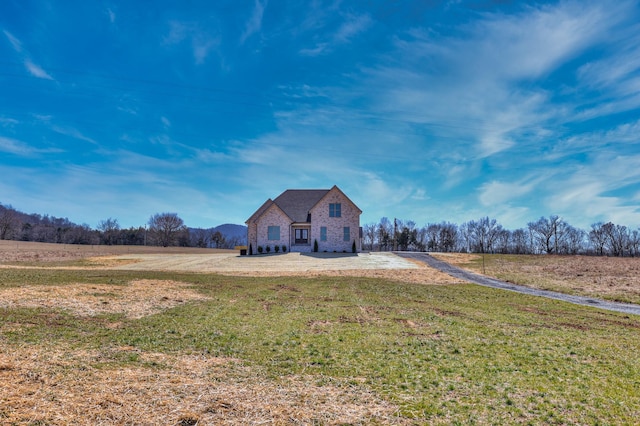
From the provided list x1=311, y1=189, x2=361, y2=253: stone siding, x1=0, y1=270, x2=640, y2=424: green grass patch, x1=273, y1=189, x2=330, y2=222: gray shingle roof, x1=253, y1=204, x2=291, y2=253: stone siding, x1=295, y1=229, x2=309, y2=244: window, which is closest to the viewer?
x1=0, y1=270, x2=640, y2=424: green grass patch

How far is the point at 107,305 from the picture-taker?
421 inches

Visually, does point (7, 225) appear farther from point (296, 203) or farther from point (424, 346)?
point (424, 346)

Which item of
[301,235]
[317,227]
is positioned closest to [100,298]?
[317,227]

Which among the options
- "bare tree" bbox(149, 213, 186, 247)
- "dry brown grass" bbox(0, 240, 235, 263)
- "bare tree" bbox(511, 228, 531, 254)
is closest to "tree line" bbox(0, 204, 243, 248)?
"bare tree" bbox(149, 213, 186, 247)

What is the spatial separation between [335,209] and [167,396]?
40.0 metres

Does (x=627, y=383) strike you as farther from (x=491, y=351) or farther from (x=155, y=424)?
(x=155, y=424)

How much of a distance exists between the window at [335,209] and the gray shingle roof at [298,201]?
3.30 meters

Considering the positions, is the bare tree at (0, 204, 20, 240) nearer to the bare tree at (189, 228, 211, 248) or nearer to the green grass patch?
the bare tree at (189, 228, 211, 248)

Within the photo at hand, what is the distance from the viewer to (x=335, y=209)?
44.2 meters

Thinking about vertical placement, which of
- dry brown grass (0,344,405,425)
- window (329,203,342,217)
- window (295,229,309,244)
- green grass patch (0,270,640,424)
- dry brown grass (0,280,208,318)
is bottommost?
green grass patch (0,270,640,424)

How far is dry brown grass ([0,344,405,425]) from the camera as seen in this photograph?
12.9 ft

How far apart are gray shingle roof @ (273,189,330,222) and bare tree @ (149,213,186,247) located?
4442 centimetres

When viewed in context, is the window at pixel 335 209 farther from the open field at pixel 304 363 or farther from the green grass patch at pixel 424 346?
the open field at pixel 304 363

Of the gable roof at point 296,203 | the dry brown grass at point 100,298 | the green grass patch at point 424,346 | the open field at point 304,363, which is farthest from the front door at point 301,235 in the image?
the open field at point 304,363
